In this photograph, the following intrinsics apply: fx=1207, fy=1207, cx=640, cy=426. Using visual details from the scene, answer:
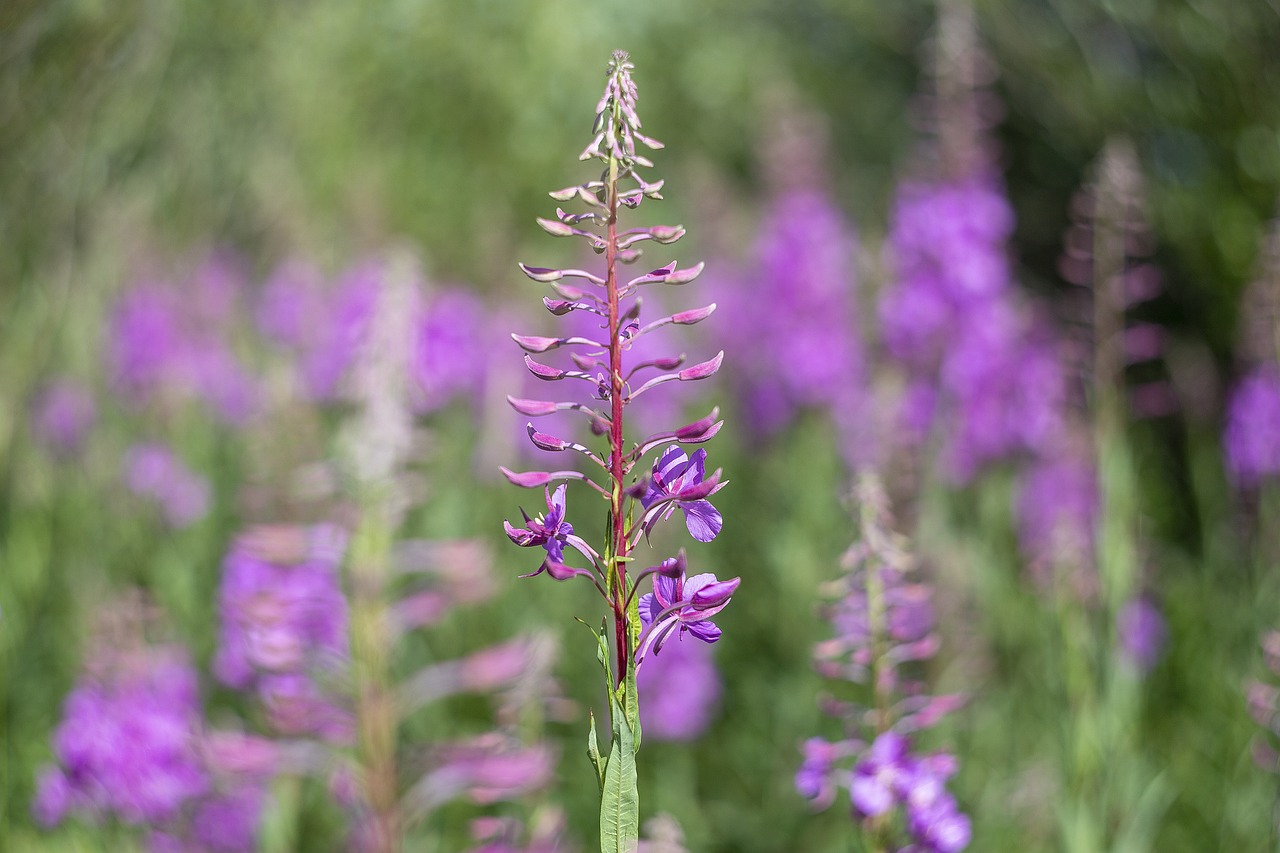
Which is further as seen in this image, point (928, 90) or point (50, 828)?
point (928, 90)

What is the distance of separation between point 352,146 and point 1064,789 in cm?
1152

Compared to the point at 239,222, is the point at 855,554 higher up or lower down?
lower down

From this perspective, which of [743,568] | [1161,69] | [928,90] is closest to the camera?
[928,90]

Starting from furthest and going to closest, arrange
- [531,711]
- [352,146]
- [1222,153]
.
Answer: [352,146], [1222,153], [531,711]

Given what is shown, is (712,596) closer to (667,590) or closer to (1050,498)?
(667,590)

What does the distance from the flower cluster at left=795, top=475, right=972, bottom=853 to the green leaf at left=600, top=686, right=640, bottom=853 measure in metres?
0.58

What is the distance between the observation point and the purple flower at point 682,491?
1220 millimetres

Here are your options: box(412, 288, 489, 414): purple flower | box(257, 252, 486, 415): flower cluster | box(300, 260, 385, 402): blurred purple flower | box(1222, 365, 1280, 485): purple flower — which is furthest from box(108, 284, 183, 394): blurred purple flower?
box(1222, 365, 1280, 485): purple flower

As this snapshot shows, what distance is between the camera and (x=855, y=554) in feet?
5.74

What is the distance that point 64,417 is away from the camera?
5.93 metres

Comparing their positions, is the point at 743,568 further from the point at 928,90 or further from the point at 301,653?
the point at 301,653

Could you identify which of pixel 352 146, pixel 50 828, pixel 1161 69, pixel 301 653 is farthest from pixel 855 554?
pixel 352 146

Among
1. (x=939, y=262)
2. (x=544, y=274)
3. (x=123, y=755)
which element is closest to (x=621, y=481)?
(x=544, y=274)

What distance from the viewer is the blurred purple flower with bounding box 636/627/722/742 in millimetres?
3770
